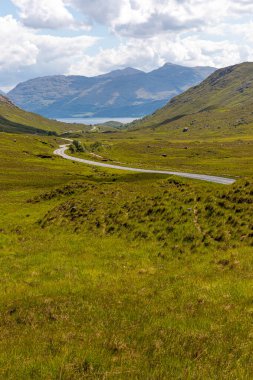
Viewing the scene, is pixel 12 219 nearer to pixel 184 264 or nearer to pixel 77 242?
pixel 77 242

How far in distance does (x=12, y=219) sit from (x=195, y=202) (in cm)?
3078

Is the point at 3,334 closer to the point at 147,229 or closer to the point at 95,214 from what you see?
the point at 147,229

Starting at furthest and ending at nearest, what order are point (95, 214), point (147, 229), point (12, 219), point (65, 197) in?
point (65, 197) → point (12, 219) → point (95, 214) → point (147, 229)

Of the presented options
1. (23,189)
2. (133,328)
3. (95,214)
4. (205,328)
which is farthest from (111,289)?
(23,189)

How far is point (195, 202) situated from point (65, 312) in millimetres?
18629

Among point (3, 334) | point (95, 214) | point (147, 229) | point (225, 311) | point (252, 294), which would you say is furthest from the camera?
point (95, 214)

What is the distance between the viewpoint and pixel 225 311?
13.2 meters

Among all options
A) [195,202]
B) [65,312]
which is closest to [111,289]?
[65,312]

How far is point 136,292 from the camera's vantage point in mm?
16172

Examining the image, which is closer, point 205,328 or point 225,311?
point 205,328

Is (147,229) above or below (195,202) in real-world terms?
below

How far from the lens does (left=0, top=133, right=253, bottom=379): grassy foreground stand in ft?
31.1

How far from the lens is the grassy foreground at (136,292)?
948 centimetres

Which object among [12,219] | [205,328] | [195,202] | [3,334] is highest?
[195,202]
